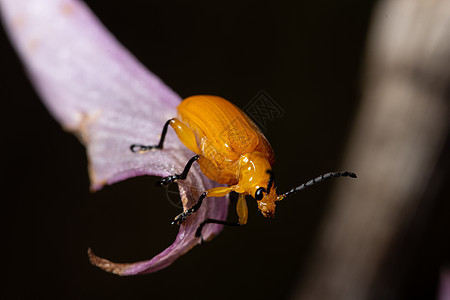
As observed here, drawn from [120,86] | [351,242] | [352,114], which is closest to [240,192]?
[120,86]

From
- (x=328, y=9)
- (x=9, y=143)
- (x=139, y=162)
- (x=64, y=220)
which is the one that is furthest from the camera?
(x=328, y=9)

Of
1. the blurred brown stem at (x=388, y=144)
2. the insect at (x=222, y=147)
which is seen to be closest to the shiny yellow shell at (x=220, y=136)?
the insect at (x=222, y=147)

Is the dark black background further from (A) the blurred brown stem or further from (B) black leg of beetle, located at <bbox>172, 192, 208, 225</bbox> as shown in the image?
(B) black leg of beetle, located at <bbox>172, 192, 208, 225</bbox>

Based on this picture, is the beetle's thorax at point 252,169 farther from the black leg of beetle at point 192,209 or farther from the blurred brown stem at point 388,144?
the blurred brown stem at point 388,144

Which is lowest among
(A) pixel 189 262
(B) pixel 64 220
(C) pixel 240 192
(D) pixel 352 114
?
(A) pixel 189 262

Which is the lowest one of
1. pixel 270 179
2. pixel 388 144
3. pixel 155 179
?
pixel 155 179

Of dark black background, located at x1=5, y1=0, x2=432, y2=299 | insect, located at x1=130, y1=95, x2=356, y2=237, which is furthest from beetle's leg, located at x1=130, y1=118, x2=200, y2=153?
dark black background, located at x1=5, y1=0, x2=432, y2=299

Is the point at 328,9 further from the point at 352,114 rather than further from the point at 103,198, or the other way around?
the point at 103,198

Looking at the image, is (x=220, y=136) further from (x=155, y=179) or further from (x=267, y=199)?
(x=155, y=179)

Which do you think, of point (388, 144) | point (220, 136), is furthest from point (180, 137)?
point (388, 144)
